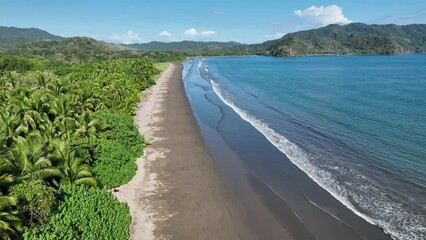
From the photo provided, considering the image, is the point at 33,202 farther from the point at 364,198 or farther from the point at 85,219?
the point at 364,198

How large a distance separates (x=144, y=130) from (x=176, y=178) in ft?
47.0

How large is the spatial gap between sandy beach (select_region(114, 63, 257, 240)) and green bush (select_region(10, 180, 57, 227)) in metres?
4.80

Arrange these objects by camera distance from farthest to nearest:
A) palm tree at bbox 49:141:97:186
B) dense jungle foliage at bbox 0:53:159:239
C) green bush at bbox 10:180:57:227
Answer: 1. palm tree at bbox 49:141:97:186
2. green bush at bbox 10:180:57:227
3. dense jungle foliage at bbox 0:53:159:239

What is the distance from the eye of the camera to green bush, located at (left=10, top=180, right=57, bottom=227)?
1452cm

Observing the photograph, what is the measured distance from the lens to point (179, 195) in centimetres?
2194

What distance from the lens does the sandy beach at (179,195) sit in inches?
713

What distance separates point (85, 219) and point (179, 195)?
804 centimetres

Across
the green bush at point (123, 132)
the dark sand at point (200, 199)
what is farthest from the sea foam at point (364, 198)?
the green bush at point (123, 132)

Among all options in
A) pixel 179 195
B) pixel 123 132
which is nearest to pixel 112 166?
pixel 179 195

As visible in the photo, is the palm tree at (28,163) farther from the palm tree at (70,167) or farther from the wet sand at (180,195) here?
the wet sand at (180,195)

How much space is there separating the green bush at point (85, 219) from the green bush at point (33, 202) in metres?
0.59

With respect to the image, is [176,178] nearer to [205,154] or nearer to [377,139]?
[205,154]

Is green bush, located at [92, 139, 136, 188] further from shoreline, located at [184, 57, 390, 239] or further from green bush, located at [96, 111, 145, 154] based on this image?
shoreline, located at [184, 57, 390, 239]

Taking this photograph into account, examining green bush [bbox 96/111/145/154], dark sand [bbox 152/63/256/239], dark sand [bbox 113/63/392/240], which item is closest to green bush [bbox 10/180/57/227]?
dark sand [bbox 113/63/392/240]
